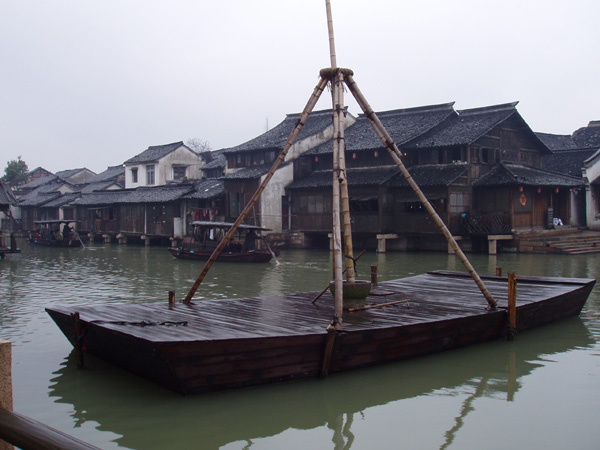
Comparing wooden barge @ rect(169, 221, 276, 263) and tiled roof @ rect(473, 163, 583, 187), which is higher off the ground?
tiled roof @ rect(473, 163, 583, 187)

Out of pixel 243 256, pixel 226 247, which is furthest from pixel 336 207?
pixel 226 247

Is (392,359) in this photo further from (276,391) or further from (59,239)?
(59,239)

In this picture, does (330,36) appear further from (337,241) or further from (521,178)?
(521,178)

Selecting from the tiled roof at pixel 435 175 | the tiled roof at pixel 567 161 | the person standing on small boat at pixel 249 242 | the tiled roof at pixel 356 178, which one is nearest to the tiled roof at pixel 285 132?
the tiled roof at pixel 356 178

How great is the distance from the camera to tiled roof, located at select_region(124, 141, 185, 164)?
150 ft

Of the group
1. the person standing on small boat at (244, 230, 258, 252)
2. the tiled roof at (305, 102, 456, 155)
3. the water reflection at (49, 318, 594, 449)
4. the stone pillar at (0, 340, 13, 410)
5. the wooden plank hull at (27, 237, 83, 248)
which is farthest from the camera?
the wooden plank hull at (27, 237, 83, 248)

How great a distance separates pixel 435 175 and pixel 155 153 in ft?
88.0

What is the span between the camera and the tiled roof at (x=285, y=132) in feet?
112

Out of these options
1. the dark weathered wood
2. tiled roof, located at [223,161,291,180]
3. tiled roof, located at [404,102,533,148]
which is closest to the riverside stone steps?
tiled roof, located at [404,102,533,148]

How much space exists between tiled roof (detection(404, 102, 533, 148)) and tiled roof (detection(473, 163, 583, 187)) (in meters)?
1.89

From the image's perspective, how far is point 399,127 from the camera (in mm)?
31391

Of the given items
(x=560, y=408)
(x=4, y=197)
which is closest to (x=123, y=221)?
(x=4, y=197)

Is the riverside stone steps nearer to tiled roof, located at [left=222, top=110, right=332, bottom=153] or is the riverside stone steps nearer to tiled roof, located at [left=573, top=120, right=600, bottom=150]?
tiled roof, located at [left=573, top=120, right=600, bottom=150]

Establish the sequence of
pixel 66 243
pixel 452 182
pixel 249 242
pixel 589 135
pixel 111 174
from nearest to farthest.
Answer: pixel 249 242
pixel 452 182
pixel 66 243
pixel 589 135
pixel 111 174
